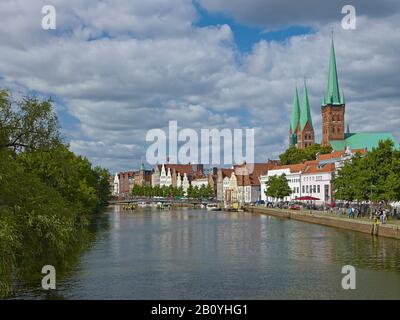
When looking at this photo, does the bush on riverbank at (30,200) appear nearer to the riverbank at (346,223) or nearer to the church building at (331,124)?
the riverbank at (346,223)

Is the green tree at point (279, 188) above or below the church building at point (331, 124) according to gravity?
below

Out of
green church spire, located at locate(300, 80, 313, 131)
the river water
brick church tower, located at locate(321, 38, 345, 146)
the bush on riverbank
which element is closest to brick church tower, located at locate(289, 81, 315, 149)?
green church spire, located at locate(300, 80, 313, 131)

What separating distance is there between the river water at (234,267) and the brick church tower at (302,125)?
126m

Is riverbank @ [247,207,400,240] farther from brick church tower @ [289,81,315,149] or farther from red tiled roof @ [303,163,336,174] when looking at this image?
brick church tower @ [289,81,315,149]

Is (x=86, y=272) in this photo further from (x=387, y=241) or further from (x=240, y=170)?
(x=240, y=170)

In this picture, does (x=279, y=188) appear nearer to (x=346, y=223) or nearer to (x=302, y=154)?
(x=302, y=154)

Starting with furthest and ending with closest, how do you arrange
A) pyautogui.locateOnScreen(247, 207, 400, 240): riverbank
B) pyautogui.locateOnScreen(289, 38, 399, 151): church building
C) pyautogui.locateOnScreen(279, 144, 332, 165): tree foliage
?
pyautogui.locateOnScreen(289, 38, 399, 151): church building → pyautogui.locateOnScreen(279, 144, 332, 165): tree foliage → pyautogui.locateOnScreen(247, 207, 400, 240): riverbank

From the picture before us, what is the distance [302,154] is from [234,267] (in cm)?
11111

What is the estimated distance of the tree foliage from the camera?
5536 inches

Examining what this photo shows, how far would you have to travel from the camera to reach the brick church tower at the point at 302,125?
17825cm

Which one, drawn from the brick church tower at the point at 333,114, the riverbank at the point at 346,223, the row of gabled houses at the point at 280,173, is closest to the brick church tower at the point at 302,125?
the brick church tower at the point at 333,114

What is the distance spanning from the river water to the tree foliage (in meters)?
86.9

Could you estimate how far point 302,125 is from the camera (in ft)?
589
